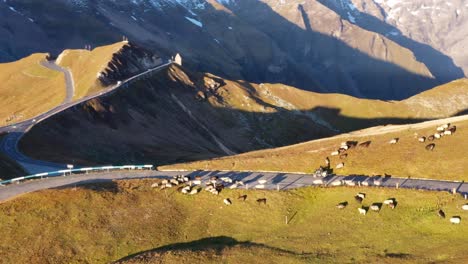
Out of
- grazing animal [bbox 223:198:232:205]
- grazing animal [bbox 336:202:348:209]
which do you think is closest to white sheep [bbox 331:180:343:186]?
grazing animal [bbox 336:202:348:209]

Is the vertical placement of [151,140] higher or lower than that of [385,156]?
lower

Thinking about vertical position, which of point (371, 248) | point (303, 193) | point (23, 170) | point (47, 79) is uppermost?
point (371, 248)

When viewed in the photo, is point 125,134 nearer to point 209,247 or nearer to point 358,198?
point 209,247

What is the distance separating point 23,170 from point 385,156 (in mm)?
66905

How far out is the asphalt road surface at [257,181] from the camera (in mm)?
67312

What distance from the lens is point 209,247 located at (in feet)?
183

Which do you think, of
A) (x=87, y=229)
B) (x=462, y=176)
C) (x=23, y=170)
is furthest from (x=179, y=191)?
(x=462, y=176)

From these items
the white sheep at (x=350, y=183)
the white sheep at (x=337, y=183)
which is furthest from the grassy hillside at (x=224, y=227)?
the white sheep at (x=337, y=183)

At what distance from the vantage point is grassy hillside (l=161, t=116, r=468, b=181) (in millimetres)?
71875

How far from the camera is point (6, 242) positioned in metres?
57.7

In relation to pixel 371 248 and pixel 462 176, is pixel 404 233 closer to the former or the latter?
pixel 371 248

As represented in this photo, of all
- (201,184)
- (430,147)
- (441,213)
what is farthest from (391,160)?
(201,184)

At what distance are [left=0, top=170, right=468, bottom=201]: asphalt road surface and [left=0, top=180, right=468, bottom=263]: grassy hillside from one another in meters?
3.61

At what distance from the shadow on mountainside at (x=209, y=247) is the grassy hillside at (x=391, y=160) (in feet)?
81.9
